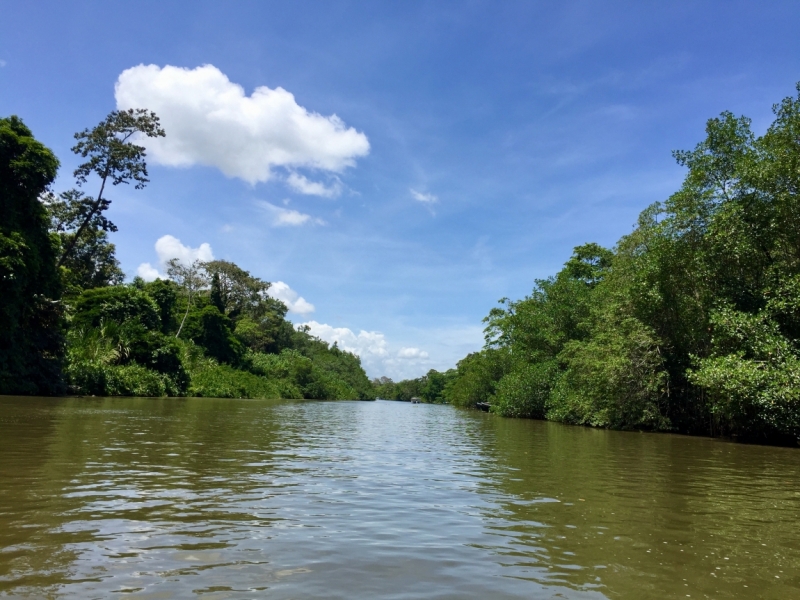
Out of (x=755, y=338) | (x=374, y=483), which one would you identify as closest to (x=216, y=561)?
(x=374, y=483)

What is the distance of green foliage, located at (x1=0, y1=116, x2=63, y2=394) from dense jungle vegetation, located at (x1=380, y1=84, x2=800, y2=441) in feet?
98.5

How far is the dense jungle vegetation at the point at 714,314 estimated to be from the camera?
18969 millimetres

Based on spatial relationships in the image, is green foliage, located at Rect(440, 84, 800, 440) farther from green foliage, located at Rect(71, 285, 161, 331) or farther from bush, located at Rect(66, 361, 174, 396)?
green foliage, located at Rect(71, 285, 161, 331)

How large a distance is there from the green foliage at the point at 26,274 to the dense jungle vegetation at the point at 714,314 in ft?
98.5

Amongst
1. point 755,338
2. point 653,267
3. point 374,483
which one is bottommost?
point 374,483

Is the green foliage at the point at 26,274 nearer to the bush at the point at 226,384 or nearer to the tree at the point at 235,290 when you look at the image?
the bush at the point at 226,384

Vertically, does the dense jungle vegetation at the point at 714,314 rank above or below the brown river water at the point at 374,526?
above

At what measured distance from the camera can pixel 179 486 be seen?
803cm

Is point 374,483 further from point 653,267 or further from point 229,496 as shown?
point 653,267

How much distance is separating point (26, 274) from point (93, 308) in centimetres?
1365

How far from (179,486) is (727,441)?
841 inches

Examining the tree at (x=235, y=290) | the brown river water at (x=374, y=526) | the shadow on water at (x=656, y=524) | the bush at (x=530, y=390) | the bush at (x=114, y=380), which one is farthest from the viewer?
the tree at (x=235, y=290)

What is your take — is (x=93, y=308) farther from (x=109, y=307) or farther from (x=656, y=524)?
(x=656, y=524)

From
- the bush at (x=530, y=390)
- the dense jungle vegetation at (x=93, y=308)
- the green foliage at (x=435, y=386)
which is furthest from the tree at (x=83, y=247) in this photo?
the green foliage at (x=435, y=386)
